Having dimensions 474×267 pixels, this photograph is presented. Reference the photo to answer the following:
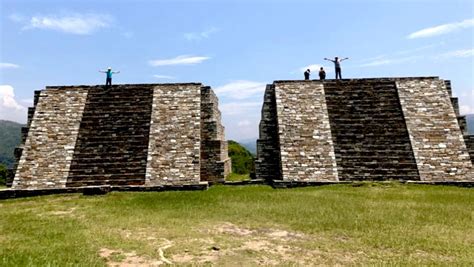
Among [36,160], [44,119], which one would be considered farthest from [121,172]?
[44,119]

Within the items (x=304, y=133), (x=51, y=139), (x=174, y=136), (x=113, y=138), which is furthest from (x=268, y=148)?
(x=51, y=139)

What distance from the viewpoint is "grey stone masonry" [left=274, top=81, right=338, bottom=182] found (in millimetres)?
16781

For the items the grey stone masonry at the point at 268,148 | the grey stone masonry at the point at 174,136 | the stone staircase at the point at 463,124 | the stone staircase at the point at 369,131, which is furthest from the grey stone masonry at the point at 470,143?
the grey stone masonry at the point at 174,136

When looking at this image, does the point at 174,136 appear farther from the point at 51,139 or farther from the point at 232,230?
the point at 232,230

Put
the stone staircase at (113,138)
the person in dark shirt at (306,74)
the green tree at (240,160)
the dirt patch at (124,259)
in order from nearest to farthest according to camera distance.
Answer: the dirt patch at (124,259), the stone staircase at (113,138), the person in dark shirt at (306,74), the green tree at (240,160)

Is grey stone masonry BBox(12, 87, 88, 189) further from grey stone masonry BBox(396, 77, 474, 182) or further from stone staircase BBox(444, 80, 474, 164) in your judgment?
stone staircase BBox(444, 80, 474, 164)

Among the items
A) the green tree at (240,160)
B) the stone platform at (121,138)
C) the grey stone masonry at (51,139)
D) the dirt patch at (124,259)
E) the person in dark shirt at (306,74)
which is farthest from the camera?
the green tree at (240,160)

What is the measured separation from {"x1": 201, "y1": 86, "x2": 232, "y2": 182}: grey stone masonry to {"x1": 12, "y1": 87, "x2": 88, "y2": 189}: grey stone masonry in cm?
608

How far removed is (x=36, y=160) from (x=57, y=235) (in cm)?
980

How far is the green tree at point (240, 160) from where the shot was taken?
2991 cm

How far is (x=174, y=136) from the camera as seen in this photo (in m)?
18.4

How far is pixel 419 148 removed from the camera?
1758 centimetres

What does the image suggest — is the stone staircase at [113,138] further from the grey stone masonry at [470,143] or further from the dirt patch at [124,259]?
the grey stone masonry at [470,143]

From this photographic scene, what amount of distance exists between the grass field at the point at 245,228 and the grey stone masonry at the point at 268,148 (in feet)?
9.88
